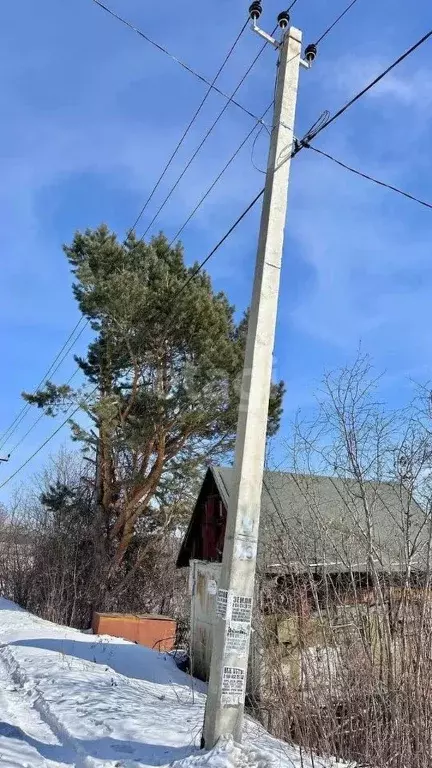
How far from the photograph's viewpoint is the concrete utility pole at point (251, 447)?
4.89m

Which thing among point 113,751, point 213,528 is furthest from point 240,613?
point 213,528

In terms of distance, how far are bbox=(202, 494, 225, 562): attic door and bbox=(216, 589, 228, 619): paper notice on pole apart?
34.1 ft

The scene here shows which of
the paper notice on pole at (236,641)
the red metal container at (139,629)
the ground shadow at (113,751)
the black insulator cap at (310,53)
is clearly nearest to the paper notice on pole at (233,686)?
the paper notice on pole at (236,641)

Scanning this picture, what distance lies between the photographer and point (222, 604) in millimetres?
5008

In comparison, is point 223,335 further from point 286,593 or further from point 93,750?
point 93,750

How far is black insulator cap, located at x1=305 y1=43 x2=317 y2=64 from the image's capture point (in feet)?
21.2

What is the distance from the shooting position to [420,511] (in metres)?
7.64

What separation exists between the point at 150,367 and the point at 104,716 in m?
14.3

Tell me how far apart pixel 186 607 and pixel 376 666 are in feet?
54.7

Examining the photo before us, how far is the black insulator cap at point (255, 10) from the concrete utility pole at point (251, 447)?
232 mm

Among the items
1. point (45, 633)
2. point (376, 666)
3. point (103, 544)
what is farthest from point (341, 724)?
point (103, 544)

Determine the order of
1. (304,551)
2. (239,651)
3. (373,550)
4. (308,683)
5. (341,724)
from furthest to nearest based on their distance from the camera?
(304,551) < (373,550) < (308,683) < (341,724) < (239,651)

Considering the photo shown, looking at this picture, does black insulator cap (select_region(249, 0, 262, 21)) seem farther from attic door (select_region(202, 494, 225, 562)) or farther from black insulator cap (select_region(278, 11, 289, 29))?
attic door (select_region(202, 494, 225, 562))

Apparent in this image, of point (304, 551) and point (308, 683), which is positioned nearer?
point (308, 683)
